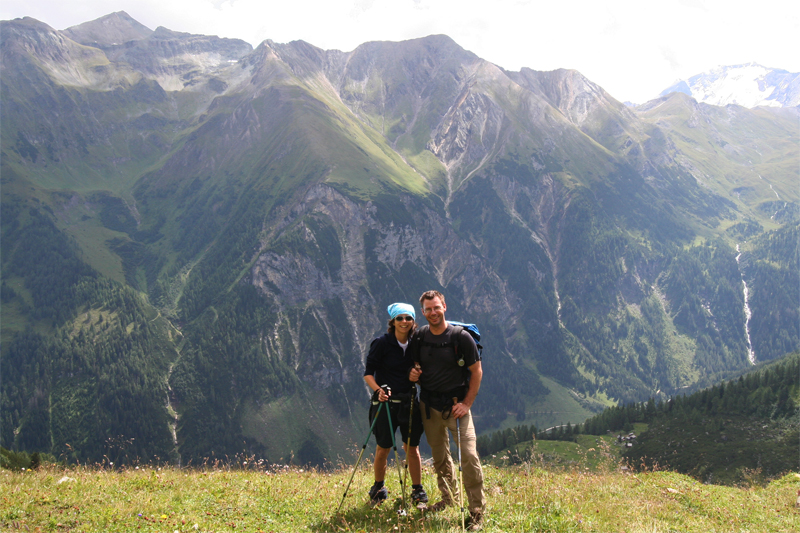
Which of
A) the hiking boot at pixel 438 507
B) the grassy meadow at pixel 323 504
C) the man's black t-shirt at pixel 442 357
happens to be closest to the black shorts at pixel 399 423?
the man's black t-shirt at pixel 442 357

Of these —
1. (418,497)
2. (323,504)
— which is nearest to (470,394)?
(418,497)

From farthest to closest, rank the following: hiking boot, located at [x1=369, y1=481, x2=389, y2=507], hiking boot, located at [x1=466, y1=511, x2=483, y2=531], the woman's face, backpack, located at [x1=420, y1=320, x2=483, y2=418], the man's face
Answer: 1. hiking boot, located at [x1=369, y1=481, x2=389, y2=507]
2. the woman's face
3. backpack, located at [x1=420, y1=320, x2=483, y2=418]
4. the man's face
5. hiking boot, located at [x1=466, y1=511, x2=483, y2=531]

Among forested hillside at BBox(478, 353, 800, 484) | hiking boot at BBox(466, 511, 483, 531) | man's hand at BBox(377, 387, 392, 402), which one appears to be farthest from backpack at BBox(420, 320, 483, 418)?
forested hillside at BBox(478, 353, 800, 484)

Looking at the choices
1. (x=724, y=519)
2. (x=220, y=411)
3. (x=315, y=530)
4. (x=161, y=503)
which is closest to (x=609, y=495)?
(x=724, y=519)

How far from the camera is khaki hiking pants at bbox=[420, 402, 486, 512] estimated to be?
359 inches

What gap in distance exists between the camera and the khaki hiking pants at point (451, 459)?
9109 millimetres

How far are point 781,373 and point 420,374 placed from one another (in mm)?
136052

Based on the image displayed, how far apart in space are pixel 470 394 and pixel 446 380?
60cm

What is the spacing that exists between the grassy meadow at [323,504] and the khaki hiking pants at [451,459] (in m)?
0.45

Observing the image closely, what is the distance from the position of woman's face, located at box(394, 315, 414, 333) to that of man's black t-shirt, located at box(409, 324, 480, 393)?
29 centimetres

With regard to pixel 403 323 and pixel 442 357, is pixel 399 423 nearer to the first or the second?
pixel 442 357

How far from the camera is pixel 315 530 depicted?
29.8ft

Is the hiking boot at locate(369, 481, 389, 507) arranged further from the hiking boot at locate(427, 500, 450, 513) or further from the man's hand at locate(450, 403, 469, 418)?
the man's hand at locate(450, 403, 469, 418)

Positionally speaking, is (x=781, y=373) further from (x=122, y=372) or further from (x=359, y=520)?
(x=122, y=372)
